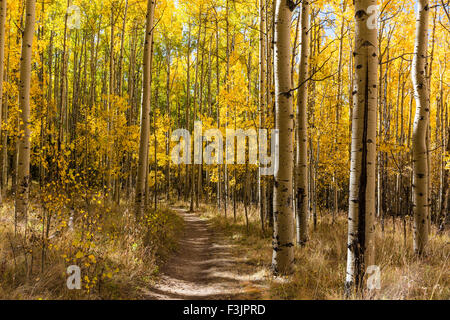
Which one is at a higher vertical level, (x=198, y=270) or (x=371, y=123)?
(x=371, y=123)

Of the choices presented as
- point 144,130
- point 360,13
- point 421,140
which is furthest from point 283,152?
point 144,130

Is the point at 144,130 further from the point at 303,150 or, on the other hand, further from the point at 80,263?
the point at 303,150

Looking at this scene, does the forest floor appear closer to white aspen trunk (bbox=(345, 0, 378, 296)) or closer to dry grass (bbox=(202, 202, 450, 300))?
dry grass (bbox=(202, 202, 450, 300))

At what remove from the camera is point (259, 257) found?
5.88m

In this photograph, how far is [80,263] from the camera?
4004 mm

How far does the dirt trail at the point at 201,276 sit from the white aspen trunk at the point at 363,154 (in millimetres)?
1740

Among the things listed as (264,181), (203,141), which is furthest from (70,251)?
(203,141)

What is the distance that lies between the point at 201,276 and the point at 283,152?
2870 millimetres

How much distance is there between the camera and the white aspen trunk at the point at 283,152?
449cm

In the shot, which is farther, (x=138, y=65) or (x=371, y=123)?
(x=138, y=65)

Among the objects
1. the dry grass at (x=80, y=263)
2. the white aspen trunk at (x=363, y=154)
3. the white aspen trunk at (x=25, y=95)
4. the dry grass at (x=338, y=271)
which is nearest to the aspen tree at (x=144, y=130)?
the dry grass at (x=80, y=263)

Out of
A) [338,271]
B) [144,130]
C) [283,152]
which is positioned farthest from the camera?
[144,130]
